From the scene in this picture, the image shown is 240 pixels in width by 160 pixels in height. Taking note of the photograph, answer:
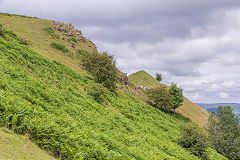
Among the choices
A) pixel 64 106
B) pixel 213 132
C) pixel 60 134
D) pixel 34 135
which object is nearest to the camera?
pixel 34 135

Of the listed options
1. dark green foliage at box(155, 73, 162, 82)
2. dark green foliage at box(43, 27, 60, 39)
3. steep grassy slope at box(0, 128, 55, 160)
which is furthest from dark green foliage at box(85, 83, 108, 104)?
dark green foliage at box(155, 73, 162, 82)

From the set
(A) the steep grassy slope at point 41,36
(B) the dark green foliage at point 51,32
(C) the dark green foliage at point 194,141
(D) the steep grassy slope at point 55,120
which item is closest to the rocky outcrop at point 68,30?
(A) the steep grassy slope at point 41,36

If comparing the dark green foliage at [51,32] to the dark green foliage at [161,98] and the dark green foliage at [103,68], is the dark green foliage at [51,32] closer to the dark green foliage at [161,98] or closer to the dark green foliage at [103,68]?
the dark green foliage at [103,68]

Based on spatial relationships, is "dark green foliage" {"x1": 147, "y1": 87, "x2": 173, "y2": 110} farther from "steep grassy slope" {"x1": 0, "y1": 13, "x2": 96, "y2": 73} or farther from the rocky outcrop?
the rocky outcrop

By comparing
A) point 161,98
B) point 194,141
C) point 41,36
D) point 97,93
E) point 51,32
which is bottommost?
point 194,141

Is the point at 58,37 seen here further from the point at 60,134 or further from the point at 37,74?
the point at 60,134

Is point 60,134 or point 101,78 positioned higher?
point 101,78

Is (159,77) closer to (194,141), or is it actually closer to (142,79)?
(142,79)

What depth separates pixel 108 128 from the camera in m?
19.9

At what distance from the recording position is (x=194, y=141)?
2723cm

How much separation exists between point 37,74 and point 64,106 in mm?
7914

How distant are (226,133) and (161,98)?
66.3 ft

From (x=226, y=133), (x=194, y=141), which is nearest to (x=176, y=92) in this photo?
(x=226, y=133)

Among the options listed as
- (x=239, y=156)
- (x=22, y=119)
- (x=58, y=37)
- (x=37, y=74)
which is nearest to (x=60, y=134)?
(x=22, y=119)
